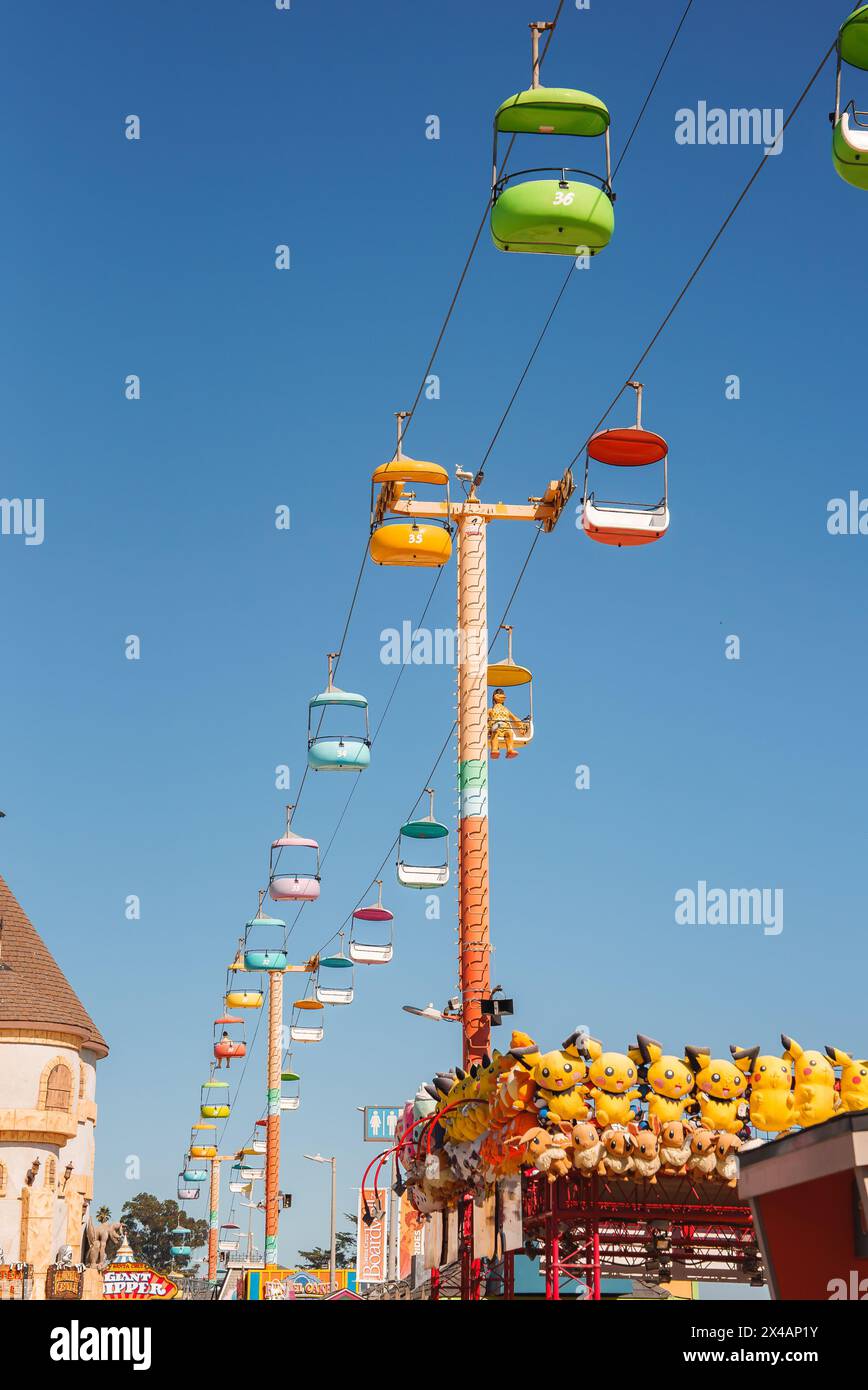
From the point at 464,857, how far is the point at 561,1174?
4492 millimetres

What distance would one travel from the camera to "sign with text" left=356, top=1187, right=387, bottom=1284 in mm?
52906

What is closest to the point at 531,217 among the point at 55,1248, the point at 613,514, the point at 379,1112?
the point at 613,514

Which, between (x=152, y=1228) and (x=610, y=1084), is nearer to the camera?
(x=610, y=1084)

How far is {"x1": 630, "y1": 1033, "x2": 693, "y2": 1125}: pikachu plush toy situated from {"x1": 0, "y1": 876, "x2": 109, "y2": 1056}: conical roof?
29.4m

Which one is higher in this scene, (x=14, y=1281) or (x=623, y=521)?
(x=623, y=521)

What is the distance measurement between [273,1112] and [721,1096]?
35789 mm

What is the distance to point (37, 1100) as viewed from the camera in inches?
1753

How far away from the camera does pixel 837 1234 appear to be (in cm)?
1265

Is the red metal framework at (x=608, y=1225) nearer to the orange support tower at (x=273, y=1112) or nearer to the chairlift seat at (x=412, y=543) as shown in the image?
the chairlift seat at (x=412, y=543)

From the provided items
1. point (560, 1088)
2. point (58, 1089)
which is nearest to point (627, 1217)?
point (560, 1088)

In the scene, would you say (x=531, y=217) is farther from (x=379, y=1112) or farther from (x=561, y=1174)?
(x=379, y=1112)

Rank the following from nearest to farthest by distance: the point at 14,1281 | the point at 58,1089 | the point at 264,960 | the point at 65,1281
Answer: the point at 65,1281 < the point at 14,1281 < the point at 264,960 < the point at 58,1089

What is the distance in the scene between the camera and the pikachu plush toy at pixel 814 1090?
16875mm

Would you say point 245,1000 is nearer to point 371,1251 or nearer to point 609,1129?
point 371,1251
